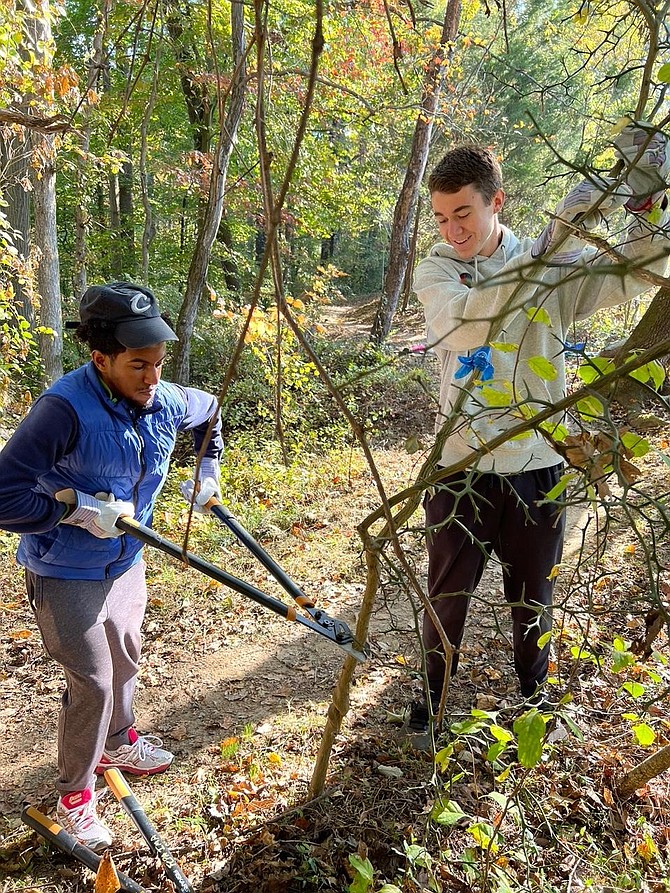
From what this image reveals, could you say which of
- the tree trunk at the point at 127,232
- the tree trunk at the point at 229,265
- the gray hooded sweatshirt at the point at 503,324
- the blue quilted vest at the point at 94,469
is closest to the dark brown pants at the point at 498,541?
the gray hooded sweatshirt at the point at 503,324

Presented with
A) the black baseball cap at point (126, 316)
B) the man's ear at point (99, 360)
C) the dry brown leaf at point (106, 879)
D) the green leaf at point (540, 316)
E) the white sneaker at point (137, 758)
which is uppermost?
the green leaf at point (540, 316)

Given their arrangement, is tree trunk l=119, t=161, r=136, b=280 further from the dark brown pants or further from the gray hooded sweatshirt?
the dark brown pants

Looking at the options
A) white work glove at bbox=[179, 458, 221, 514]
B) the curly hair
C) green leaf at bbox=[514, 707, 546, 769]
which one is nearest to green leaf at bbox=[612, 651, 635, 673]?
green leaf at bbox=[514, 707, 546, 769]

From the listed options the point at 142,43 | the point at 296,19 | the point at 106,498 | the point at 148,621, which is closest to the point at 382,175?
the point at 296,19

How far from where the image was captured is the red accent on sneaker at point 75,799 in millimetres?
2502

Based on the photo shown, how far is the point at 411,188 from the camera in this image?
10391 mm

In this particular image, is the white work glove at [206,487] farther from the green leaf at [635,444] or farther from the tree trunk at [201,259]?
the tree trunk at [201,259]

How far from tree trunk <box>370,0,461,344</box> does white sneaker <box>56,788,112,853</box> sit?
828 cm

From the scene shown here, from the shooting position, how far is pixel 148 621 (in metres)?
4.29

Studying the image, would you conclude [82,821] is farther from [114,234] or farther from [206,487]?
[114,234]

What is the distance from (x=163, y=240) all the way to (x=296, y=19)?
6.98m

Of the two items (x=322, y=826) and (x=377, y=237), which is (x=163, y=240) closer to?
(x=377, y=237)

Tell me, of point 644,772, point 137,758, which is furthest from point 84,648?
point 644,772

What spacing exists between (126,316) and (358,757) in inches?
88.7
